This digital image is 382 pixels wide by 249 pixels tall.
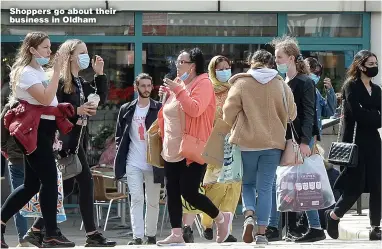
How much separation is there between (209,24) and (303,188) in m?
6.93

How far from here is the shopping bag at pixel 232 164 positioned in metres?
10.2

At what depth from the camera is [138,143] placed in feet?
39.0

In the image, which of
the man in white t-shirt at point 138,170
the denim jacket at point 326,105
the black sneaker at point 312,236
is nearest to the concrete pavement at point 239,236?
the black sneaker at point 312,236

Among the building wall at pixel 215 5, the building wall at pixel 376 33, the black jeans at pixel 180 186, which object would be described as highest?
the building wall at pixel 215 5

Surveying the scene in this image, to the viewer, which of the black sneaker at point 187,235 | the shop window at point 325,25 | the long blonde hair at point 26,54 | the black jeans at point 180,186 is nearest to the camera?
the long blonde hair at point 26,54

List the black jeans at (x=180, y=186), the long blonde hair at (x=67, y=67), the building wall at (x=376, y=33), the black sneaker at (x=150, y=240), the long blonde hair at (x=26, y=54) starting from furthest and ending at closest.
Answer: the building wall at (x=376, y=33) < the black sneaker at (x=150, y=240) < the long blonde hair at (x=67, y=67) < the black jeans at (x=180, y=186) < the long blonde hair at (x=26, y=54)

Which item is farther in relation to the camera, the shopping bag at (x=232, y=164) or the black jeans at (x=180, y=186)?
the shopping bag at (x=232, y=164)

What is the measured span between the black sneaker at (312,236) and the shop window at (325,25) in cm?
673

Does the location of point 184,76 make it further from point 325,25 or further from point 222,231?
point 325,25

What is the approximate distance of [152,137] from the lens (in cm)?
1064

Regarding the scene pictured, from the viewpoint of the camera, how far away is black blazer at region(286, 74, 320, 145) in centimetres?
1024

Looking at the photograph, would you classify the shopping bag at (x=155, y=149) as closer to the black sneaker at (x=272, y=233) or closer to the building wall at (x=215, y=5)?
the black sneaker at (x=272, y=233)

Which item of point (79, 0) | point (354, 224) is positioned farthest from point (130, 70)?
point (354, 224)

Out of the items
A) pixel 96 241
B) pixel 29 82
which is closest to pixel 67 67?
pixel 29 82
